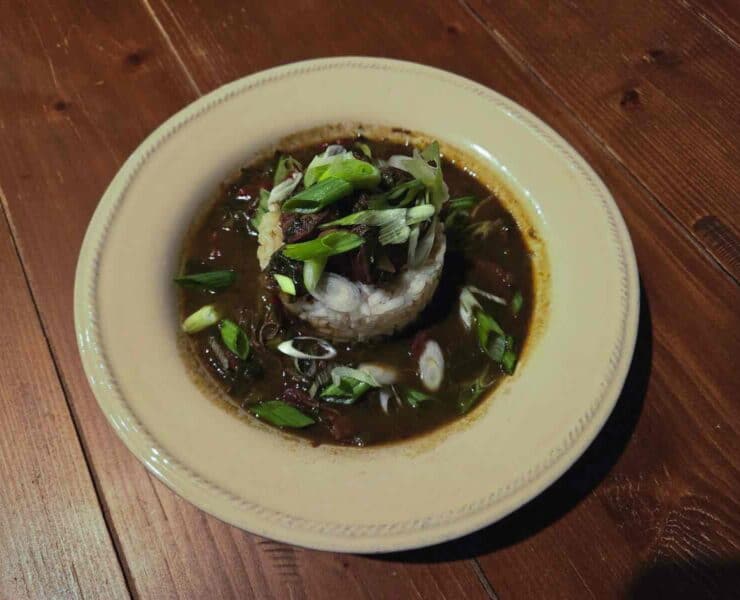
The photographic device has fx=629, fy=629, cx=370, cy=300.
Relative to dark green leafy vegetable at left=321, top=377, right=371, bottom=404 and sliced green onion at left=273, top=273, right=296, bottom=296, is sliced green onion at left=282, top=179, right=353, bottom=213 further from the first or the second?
dark green leafy vegetable at left=321, top=377, right=371, bottom=404

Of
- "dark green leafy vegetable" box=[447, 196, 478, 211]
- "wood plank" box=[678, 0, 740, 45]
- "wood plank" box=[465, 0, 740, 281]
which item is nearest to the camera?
"dark green leafy vegetable" box=[447, 196, 478, 211]

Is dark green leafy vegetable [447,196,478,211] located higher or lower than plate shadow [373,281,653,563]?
higher

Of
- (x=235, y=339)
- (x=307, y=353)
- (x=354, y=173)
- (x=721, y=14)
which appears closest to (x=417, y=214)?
(x=354, y=173)

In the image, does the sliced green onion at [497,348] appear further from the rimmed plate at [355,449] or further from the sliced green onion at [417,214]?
the sliced green onion at [417,214]

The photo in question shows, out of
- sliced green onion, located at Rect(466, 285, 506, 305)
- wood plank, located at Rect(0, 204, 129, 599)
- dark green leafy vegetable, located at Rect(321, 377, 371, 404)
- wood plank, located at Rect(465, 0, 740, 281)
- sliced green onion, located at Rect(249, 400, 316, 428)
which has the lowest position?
wood plank, located at Rect(0, 204, 129, 599)

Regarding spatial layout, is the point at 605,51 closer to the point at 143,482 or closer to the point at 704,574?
the point at 704,574

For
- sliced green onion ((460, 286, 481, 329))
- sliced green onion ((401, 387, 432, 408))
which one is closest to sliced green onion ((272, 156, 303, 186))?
sliced green onion ((460, 286, 481, 329))
